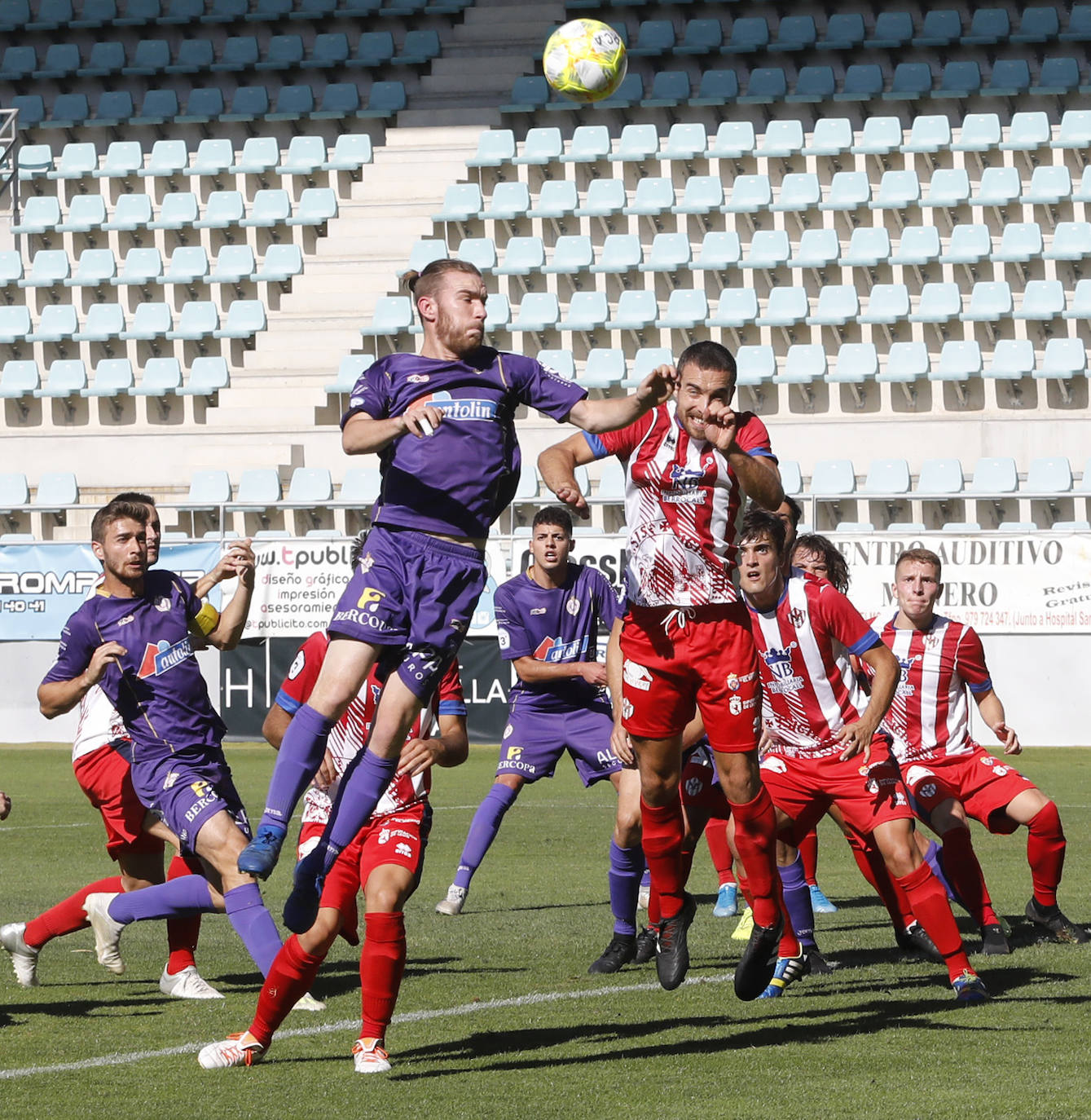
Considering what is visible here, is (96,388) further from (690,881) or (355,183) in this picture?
(690,881)

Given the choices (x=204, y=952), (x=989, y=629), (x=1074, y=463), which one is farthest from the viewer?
(x=1074, y=463)

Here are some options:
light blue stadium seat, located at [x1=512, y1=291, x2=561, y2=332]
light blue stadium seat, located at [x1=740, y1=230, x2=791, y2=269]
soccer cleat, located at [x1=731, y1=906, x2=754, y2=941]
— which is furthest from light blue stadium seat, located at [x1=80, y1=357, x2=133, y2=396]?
soccer cleat, located at [x1=731, y1=906, x2=754, y2=941]

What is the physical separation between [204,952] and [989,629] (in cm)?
1122

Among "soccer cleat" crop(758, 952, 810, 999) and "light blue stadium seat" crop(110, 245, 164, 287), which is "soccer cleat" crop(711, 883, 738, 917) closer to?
"soccer cleat" crop(758, 952, 810, 999)

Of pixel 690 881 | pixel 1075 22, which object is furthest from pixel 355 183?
pixel 690 881

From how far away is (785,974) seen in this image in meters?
6.73

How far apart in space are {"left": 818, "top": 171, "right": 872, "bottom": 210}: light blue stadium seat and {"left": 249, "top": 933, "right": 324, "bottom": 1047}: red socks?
19.5 metres

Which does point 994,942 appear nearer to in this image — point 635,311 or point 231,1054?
point 231,1054

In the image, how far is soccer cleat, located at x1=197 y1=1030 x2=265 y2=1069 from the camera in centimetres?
533

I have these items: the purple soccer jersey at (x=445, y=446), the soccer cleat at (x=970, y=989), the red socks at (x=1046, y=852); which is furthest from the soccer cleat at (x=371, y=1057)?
the red socks at (x=1046, y=852)

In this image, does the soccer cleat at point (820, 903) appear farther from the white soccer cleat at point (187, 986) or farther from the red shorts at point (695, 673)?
the white soccer cleat at point (187, 986)

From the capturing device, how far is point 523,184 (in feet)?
80.1

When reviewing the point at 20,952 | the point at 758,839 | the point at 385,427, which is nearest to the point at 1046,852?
the point at 758,839

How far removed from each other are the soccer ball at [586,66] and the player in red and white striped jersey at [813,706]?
412 inches
